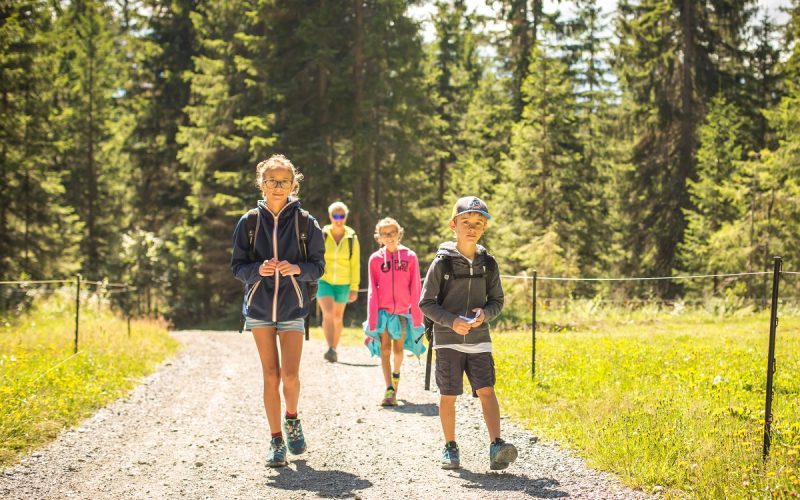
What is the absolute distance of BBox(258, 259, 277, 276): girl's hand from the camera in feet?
18.9

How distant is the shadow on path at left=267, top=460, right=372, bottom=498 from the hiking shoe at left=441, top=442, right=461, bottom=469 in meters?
0.68

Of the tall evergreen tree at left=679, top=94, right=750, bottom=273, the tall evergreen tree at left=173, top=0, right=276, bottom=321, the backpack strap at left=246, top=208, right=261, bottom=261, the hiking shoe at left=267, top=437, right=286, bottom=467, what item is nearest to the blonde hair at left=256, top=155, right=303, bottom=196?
the backpack strap at left=246, top=208, right=261, bottom=261

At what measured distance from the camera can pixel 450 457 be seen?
5.75m

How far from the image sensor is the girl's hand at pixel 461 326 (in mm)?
5434

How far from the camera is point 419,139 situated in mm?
25250

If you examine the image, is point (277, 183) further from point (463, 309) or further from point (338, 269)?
point (338, 269)

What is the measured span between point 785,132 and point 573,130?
7.64m

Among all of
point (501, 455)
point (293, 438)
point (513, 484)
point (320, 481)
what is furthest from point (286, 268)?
point (513, 484)

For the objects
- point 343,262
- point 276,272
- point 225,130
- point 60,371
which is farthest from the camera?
point 225,130

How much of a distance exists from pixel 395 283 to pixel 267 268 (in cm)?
311

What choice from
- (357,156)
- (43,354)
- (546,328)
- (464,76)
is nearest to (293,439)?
(43,354)

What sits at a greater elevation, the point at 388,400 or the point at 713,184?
the point at 713,184

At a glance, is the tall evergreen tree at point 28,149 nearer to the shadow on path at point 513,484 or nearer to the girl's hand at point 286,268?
the girl's hand at point 286,268

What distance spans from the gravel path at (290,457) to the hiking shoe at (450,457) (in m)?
0.07
